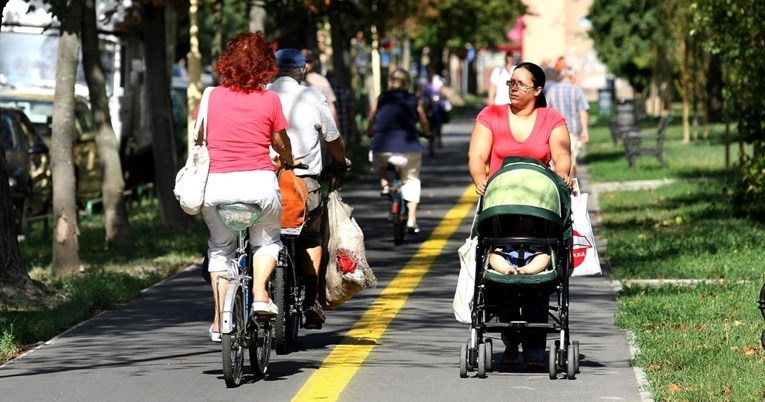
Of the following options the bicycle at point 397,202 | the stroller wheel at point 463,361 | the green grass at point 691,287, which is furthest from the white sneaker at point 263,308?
the bicycle at point 397,202

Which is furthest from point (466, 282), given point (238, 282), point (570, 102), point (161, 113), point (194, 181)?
point (570, 102)

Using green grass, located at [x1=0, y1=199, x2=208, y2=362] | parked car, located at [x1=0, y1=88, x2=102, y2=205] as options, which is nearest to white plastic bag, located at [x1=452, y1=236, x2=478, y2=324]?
green grass, located at [x1=0, y1=199, x2=208, y2=362]

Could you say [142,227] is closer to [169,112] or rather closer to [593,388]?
Answer: [169,112]

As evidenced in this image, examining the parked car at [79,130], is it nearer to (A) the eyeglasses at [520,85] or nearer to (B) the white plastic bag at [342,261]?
(B) the white plastic bag at [342,261]

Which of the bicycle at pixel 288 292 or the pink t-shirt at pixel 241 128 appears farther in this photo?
the bicycle at pixel 288 292

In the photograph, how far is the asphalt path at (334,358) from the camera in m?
9.37

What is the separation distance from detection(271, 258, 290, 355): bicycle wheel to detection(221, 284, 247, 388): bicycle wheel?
0.65 meters

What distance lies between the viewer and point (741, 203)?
68.4ft

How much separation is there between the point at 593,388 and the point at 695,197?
14268 millimetres

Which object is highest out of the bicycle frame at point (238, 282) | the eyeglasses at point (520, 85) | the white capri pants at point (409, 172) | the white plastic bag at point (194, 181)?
the eyeglasses at point (520, 85)

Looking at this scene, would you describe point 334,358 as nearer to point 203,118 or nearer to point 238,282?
point 238,282

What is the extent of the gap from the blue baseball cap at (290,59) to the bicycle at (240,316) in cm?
177

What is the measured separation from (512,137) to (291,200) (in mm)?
1334

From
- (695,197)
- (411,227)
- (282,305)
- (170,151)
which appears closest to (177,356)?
(282,305)
